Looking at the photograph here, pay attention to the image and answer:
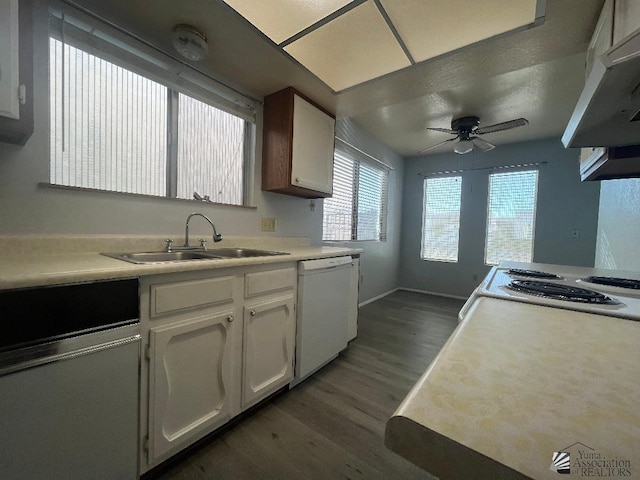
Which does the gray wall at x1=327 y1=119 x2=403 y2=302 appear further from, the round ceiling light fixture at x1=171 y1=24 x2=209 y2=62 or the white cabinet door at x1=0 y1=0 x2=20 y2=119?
the white cabinet door at x1=0 y1=0 x2=20 y2=119

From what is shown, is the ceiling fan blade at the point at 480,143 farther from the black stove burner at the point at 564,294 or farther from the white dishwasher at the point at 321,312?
the black stove burner at the point at 564,294

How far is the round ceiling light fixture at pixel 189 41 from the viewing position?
4.74 ft

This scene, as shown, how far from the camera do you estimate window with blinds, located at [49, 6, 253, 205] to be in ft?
4.22

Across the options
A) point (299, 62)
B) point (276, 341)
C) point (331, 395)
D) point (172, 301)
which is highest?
point (299, 62)

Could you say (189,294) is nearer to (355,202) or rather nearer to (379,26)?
(379,26)

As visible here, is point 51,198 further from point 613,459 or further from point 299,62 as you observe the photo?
point 613,459

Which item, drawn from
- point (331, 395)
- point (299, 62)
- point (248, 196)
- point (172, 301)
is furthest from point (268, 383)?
point (299, 62)

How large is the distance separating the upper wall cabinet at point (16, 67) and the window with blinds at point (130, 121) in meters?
0.32

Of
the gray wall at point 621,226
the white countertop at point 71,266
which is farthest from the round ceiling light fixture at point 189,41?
the gray wall at point 621,226

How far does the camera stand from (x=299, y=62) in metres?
1.79

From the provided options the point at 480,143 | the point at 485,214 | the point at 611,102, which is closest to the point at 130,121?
the point at 611,102

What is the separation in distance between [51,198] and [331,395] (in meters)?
1.88

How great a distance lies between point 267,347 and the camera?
1543 mm

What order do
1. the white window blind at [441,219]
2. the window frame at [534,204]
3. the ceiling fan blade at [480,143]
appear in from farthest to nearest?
1. the white window blind at [441,219]
2. the window frame at [534,204]
3. the ceiling fan blade at [480,143]
